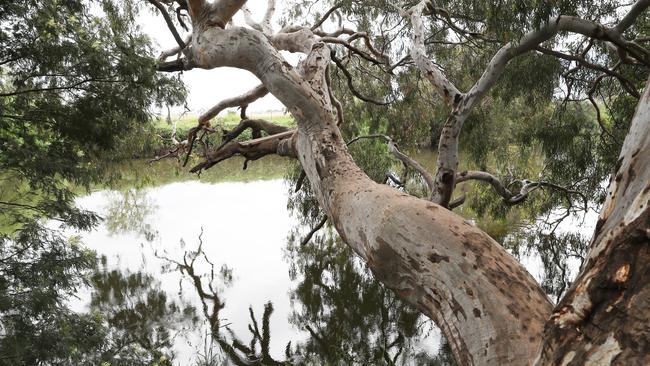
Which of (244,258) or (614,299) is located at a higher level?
(244,258)

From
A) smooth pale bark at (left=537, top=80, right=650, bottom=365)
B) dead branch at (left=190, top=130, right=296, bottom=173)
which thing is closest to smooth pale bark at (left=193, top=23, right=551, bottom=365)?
smooth pale bark at (left=537, top=80, right=650, bottom=365)

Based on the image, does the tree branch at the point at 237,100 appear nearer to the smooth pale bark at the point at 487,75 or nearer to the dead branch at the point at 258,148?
the dead branch at the point at 258,148

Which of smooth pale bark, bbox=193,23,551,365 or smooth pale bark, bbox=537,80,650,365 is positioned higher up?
smooth pale bark, bbox=193,23,551,365

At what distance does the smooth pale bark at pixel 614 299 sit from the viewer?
535 millimetres

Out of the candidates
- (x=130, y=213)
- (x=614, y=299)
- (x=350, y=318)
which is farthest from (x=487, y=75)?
(x=130, y=213)

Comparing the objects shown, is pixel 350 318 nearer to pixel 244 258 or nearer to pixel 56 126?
pixel 244 258

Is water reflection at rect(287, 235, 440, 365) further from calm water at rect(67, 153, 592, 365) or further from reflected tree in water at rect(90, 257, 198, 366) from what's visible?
reflected tree in water at rect(90, 257, 198, 366)

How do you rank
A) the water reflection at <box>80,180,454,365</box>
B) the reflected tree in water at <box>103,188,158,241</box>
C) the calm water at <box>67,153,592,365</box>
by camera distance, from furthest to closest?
the reflected tree in water at <box>103,188,158,241</box>
the calm water at <box>67,153,592,365</box>
the water reflection at <box>80,180,454,365</box>

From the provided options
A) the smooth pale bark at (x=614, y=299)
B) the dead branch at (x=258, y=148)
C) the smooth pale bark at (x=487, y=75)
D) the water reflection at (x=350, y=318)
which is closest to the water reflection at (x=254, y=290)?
the water reflection at (x=350, y=318)

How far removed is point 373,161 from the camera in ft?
16.0

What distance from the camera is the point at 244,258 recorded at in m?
5.65

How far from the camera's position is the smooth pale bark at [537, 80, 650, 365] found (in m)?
0.53

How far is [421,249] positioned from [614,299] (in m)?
0.49

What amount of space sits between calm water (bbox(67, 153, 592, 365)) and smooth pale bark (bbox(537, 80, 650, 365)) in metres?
3.27
